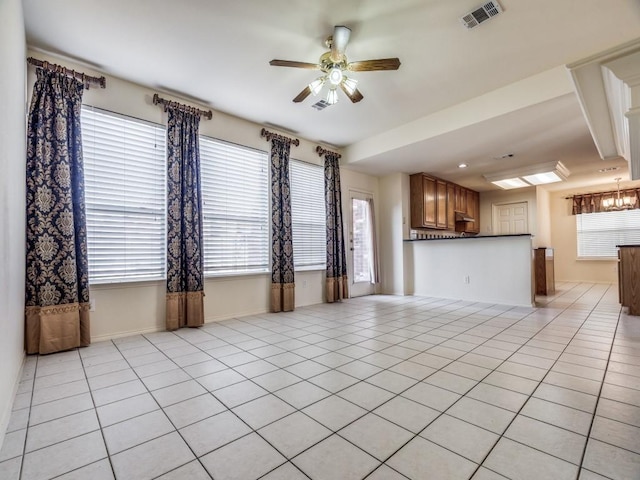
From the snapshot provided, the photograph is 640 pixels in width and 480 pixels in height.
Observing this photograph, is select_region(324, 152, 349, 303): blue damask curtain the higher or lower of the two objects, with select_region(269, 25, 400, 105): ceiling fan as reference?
lower

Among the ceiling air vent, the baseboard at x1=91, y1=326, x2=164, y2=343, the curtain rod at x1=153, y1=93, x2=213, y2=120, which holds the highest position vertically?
the ceiling air vent

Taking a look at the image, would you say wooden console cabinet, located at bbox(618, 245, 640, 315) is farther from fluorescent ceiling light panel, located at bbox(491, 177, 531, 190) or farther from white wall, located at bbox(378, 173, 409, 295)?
white wall, located at bbox(378, 173, 409, 295)

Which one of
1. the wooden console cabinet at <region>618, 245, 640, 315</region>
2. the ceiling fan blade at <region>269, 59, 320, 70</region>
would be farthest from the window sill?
the ceiling fan blade at <region>269, 59, 320, 70</region>

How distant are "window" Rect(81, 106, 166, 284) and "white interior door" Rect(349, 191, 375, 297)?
3520 millimetres

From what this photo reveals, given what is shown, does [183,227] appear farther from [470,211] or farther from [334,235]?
[470,211]

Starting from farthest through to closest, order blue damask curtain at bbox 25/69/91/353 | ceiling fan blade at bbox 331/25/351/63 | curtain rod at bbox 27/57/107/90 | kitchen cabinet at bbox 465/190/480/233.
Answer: kitchen cabinet at bbox 465/190/480/233 < curtain rod at bbox 27/57/107/90 < blue damask curtain at bbox 25/69/91/353 < ceiling fan blade at bbox 331/25/351/63

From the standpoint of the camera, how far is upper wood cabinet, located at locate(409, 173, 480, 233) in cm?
622

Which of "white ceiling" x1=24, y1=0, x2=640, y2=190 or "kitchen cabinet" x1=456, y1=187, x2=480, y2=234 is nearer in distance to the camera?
"white ceiling" x1=24, y1=0, x2=640, y2=190

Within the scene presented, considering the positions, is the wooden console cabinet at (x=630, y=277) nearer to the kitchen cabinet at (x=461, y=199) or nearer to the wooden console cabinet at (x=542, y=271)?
the wooden console cabinet at (x=542, y=271)

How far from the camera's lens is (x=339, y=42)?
2617 mm

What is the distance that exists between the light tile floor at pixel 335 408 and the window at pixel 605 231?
20.0 feet

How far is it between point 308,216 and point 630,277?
15.6 ft

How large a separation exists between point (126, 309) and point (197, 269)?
83 centimetres

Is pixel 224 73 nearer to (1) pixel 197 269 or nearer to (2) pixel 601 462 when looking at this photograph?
(1) pixel 197 269
